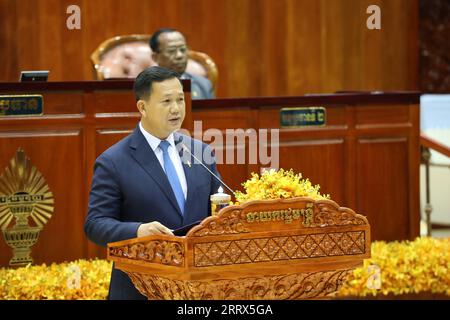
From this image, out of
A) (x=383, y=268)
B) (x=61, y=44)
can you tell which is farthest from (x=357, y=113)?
(x=61, y=44)

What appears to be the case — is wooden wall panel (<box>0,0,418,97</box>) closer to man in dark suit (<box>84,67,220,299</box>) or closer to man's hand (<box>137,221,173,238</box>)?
man in dark suit (<box>84,67,220,299</box>)

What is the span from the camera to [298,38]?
29.6 ft

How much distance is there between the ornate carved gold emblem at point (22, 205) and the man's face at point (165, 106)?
2.14m

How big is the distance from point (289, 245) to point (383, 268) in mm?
2678

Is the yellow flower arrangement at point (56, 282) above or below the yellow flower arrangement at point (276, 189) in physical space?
below

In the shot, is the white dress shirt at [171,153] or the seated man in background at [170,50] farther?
the seated man in background at [170,50]

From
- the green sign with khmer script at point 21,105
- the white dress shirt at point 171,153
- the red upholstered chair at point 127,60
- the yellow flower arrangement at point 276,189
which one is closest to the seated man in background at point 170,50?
the red upholstered chair at point 127,60

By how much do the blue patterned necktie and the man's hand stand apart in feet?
0.91

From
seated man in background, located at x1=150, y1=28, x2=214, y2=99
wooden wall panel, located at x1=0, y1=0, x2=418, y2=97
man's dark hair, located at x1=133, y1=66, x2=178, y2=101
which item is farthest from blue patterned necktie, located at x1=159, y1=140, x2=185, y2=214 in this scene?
wooden wall panel, located at x1=0, y1=0, x2=418, y2=97

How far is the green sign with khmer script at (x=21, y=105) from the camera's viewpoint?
18.0ft

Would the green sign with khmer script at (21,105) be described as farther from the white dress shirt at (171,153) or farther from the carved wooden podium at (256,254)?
the carved wooden podium at (256,254)

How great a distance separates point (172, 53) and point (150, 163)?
3.35 m

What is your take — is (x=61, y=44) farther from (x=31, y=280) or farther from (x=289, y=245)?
(x=289, y=245)

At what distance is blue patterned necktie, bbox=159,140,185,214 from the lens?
140 inches
